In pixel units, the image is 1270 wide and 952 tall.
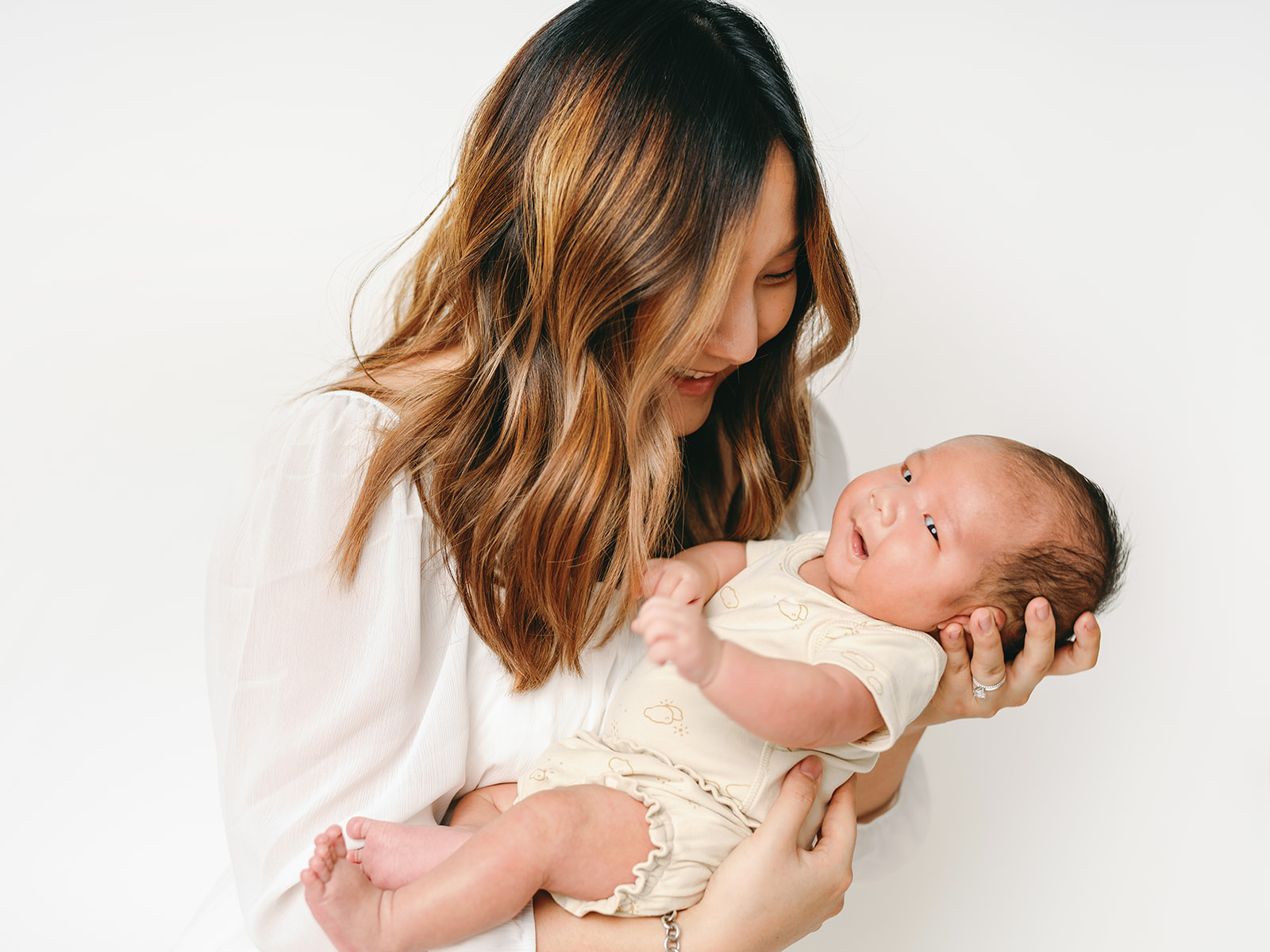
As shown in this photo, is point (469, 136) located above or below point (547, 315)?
above

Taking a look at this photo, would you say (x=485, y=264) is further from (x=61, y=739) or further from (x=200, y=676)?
(x=61, y=739)

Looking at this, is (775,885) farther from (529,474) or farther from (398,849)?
(529,474)

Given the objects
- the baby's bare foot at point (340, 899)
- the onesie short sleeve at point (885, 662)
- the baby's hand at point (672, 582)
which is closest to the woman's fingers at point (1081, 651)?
the onesie short sleeve at point (885, 662)

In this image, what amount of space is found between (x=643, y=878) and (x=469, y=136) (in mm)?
1055

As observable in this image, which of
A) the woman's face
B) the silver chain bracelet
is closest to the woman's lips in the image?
the woman's face

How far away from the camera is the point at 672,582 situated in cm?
149

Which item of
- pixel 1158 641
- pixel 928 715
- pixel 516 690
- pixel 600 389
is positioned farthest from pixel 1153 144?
pixel 516 690

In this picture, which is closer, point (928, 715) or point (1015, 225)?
point (928, 715)

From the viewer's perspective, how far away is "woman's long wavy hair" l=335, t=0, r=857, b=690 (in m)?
1.28

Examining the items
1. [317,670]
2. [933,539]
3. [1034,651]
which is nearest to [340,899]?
[317,670]

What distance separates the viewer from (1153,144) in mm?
2307

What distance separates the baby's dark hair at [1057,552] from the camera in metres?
1.40

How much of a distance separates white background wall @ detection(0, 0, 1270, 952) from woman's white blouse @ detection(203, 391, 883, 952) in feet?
3.16

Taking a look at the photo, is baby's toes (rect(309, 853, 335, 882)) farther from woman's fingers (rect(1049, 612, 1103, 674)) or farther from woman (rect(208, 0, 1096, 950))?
woman's fingers (rect(1049, 612, 1103, 674))
